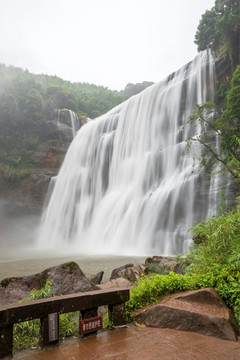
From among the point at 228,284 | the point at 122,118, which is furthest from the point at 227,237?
the point at 122,118

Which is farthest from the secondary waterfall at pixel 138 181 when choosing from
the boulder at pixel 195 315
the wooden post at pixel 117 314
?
the wooden post at pixel 117 314

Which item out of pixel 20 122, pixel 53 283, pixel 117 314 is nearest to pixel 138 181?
pixel 53 283

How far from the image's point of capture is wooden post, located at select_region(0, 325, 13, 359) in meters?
2.29

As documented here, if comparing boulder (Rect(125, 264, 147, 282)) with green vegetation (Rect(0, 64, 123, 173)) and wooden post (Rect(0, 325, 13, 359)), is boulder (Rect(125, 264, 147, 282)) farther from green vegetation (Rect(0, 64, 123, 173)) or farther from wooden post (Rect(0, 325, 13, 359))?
green vegetation (Rect(0, 64, 123, 173))

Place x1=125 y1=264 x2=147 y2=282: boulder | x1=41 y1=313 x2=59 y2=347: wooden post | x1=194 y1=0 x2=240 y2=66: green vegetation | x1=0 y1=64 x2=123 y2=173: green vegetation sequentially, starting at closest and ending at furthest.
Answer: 1. x1=41 y1=313 x2=59 y2=347: wooden post
2. x1=125 y1=264 x2=147 y2=282: boulder
3. x1=194 y1=0 x2=240 y2=66: green vegetation
4. x1=0 y1=64 x2=123 y2=173: green vegetation

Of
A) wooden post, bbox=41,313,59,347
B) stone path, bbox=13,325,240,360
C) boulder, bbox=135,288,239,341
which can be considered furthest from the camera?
boulder, bbox=135,288,239,341

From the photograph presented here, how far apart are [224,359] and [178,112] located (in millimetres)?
18708

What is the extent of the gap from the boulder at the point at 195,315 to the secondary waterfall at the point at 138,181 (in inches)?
369

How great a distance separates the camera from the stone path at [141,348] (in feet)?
7.43

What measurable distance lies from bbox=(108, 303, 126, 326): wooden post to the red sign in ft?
0.60

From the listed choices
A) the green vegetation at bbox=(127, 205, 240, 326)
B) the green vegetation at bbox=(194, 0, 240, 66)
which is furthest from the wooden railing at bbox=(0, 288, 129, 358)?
the green vegetation at bbox=(194, 0, 240, 66)

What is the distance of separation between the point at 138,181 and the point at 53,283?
550 inches

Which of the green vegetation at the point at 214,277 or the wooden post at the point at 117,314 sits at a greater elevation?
the green vegetation at the point at 214,277

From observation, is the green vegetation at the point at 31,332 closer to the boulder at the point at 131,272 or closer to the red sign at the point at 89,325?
the red sign at the point at 89,325
